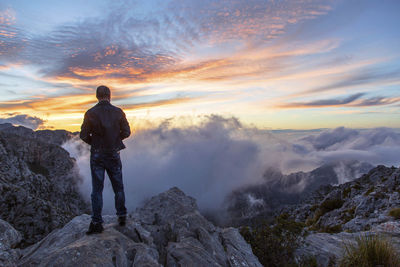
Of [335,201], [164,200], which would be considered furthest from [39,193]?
[335,201]

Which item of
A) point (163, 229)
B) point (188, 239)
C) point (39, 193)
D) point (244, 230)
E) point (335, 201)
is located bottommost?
point (39, 193)

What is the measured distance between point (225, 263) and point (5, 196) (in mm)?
52085

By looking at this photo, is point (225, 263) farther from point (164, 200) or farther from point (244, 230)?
point (164, 200)

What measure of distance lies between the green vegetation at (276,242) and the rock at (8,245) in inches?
407

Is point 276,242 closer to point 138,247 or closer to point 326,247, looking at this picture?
point 326,247

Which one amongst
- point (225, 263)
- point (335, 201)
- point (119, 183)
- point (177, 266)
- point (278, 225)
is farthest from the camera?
point (335, 201)

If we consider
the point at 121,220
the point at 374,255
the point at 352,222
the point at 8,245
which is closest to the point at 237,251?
the point at 374,255

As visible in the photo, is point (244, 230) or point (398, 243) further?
point (244, 230)

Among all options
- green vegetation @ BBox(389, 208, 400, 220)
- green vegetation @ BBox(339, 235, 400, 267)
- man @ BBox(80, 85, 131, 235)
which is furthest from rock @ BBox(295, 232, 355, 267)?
man @ BBox(80, 85, 131, 235)

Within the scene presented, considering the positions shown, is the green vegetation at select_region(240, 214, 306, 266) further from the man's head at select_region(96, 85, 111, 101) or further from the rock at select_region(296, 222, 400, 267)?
the man's head at select_region(96, 85, 111, 101)

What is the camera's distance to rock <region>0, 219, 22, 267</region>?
633cm

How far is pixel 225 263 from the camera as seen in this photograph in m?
8.69

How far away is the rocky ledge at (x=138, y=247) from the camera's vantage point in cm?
673

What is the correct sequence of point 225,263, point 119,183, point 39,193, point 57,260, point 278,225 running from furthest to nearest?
point 39,193, point 278,225, point 119,183, point 225,263, point 57,260
